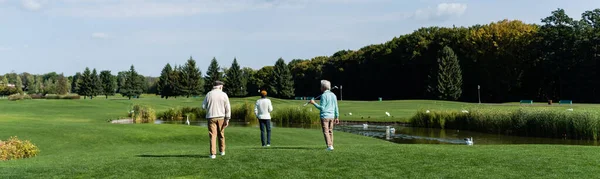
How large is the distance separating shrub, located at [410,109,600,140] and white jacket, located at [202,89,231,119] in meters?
23.0

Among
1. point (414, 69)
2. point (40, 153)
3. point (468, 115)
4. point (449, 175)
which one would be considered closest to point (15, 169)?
point (40, 153)

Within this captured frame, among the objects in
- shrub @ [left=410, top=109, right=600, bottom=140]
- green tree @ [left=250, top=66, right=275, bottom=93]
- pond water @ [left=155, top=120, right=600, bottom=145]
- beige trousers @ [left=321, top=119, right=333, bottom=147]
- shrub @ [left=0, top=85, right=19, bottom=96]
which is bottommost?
pond water @ [left=155, top=120, right=600, bottom=145]

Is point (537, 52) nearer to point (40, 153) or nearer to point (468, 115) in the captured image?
point (468, 115)

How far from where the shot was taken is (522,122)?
3045cm

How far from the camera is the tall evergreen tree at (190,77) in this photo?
102625 millimetres

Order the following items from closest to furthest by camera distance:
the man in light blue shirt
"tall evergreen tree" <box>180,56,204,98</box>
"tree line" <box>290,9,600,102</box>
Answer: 1. the man in light blue shirt
2. "tree line" <box>290,9,600,102</box>
3. "tall evergreen tree" <box>180,56,204,98</box>

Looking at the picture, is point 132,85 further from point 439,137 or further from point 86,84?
point 439,137

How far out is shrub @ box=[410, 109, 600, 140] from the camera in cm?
2697

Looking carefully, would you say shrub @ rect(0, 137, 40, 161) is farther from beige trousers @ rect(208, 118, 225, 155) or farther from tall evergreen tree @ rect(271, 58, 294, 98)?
tall evergreen tree @ rect(271, 58, 294, 98)

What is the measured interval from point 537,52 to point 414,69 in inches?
959

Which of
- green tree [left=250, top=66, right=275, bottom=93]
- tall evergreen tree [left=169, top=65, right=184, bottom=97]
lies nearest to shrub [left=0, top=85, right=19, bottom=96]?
tall evergreen tree [left=169, top=65, right=184, bottom=97]

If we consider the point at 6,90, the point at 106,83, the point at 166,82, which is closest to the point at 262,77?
the point at 166,82

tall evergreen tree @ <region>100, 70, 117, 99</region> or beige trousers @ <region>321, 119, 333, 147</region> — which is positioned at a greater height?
tall evergreen tree @ <region>100, 70, 117, 99</region>

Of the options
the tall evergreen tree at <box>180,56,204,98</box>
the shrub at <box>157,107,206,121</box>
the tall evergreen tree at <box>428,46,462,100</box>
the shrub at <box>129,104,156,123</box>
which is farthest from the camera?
the tall evergreen tree at <box>180,56,204,98</box>
